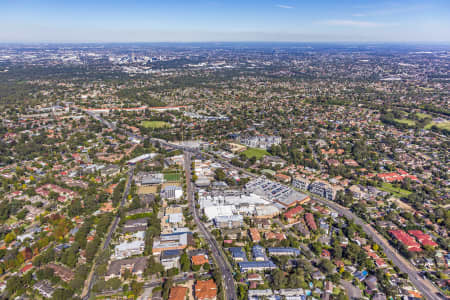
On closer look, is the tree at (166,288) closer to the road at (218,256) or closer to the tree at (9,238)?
the road at (218,256)

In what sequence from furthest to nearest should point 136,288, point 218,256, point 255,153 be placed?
point 255,153, point 218,256, point 136,288

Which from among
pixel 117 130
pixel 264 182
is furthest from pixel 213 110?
pixel 264 182

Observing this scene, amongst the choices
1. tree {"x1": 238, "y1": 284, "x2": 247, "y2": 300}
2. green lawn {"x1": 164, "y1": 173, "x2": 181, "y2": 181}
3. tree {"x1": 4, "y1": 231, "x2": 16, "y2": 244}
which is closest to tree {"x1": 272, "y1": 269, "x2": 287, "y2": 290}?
tree {"x1": 238, "y1": 284, "x2": 247, "y2": 300}

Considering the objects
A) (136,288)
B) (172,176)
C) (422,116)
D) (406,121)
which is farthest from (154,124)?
(422,116)

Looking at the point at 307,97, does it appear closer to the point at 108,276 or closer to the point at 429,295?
the point at 429,295

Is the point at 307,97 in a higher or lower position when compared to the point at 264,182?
higher

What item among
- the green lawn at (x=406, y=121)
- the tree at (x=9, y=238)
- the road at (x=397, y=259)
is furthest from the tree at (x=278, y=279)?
the green lawn at (x=406, y=121)

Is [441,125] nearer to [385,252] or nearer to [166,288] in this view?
[385,252]
